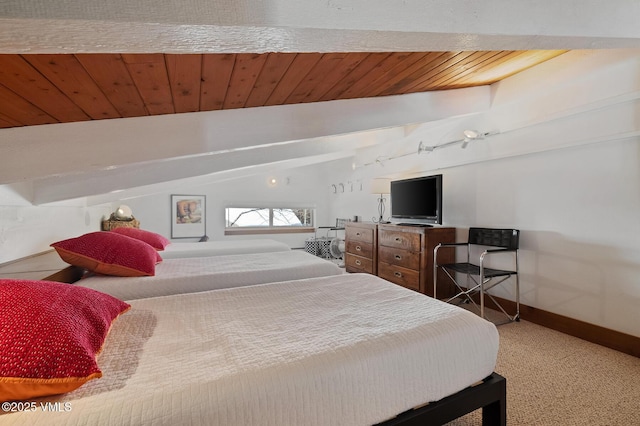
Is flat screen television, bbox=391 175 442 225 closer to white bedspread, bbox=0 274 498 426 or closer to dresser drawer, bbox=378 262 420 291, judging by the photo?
dresser drawer, bbox=378 262 420 291

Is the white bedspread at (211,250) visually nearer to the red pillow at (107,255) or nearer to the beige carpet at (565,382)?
the red pillow at (107,255)

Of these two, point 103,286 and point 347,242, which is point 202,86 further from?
point 347,242

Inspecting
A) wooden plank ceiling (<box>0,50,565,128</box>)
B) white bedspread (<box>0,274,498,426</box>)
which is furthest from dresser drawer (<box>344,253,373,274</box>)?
white bedspread (<box>0,274,498,426</box>)

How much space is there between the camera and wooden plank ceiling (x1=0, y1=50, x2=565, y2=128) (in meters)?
1.24

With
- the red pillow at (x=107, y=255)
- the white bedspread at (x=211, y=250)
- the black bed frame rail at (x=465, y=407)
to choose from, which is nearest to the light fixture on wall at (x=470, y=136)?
the white bedspread at (x=211, y=250)

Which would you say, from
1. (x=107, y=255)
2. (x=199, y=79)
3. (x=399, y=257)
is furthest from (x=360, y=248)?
(x=199, y=79)

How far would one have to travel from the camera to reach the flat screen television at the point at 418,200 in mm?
3885

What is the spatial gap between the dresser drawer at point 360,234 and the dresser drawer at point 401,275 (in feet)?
1.56

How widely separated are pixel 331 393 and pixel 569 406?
1.65 meters

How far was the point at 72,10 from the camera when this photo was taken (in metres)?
0.70

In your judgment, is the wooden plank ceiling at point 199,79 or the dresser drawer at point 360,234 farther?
the dresser drawer at point 360,234

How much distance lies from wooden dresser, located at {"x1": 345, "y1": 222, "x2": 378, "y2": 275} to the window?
2546 millimetres

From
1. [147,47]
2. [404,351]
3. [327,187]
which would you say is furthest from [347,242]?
[147,47]

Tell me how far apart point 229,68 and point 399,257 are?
128 inches
